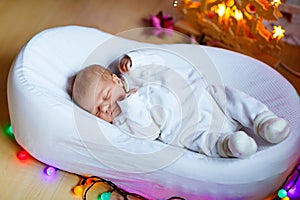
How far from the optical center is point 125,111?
162 cm

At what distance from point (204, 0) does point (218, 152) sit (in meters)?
0.79

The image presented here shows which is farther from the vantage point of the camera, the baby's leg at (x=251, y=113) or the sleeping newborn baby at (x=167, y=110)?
the sleeping newborn baby at (x=167, y=110)

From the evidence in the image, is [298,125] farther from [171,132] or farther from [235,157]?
[171,132]

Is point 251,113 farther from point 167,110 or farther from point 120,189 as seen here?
point 120,189

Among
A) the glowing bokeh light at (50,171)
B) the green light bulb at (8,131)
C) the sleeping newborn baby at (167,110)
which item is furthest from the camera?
the green light bulb at (8,131)

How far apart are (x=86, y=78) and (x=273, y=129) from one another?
60 centimetres

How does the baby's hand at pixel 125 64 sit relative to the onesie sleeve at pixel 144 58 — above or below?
below

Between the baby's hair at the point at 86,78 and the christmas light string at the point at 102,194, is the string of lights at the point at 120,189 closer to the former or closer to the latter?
the christmas light string at the point at 102,194

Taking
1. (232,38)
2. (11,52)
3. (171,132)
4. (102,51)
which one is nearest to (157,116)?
(171,132)

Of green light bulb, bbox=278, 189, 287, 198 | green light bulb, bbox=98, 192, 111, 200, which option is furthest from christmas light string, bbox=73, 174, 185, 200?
green light bulb, bbox=278, 189, 287, 198

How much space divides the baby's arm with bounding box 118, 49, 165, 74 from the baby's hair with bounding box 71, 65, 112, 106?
86mm

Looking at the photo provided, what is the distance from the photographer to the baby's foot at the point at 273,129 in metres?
1.45

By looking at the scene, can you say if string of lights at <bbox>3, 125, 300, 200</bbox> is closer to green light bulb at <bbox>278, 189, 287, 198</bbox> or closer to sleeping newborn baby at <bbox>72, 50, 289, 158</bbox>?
green light bulb at <bbox>278, 189, 287, 198</bbox>

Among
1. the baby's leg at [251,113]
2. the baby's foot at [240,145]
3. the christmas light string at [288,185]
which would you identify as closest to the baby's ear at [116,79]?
the baby's leg at [251,113]
